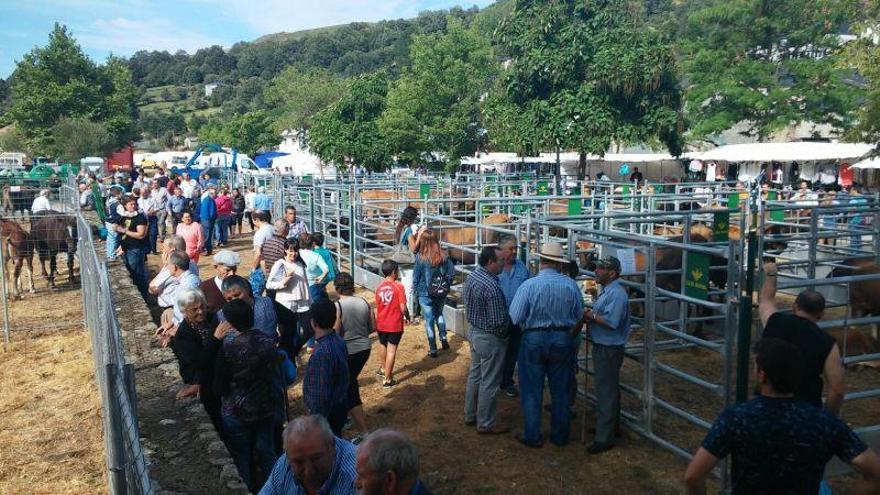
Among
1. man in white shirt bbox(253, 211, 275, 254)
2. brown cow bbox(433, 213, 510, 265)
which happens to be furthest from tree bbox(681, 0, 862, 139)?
man in white shirt bbox(253, 211, 275, 254)

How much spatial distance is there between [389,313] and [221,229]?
12.4m

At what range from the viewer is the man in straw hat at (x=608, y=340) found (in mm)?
6137

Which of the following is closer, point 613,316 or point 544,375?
point 613,316

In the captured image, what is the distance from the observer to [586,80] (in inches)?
865

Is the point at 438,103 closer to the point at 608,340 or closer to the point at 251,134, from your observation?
the point at 608,340

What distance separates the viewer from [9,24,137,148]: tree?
50.1 m

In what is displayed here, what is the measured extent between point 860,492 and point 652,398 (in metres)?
3.10

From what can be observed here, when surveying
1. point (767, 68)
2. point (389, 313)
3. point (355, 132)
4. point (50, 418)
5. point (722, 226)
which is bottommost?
point (50, 418)

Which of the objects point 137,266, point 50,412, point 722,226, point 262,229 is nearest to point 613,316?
point 722,226

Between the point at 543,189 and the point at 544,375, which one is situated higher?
the point at 543,189

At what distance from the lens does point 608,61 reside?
2094 cm

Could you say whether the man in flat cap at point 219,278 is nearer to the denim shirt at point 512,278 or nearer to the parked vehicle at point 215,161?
the denim shirt at point 512,278

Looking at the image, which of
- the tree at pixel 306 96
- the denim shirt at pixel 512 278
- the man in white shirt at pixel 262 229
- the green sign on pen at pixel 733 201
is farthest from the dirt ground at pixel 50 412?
the tree at pixel 306 96

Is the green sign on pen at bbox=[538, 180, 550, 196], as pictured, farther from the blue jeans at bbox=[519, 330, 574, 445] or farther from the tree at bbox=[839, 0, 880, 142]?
the blue jeans at bbox=[519, 330, 574, 445]
